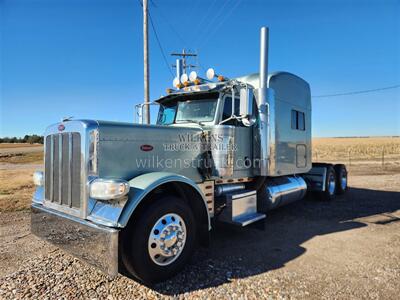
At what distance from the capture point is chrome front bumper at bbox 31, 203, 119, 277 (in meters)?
2.94

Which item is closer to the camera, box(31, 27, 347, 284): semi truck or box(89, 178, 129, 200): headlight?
box(89, 178, 129, 200): headlight

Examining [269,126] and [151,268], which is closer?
[151,268]

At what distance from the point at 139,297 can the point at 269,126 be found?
3.84 meters

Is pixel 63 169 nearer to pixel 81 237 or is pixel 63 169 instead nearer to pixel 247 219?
pixel 81 237

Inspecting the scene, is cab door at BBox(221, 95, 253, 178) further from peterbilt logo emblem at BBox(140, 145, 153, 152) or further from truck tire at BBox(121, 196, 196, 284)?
truck tire at BBox(121, 196, 196, 284)

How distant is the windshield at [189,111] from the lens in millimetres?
5113

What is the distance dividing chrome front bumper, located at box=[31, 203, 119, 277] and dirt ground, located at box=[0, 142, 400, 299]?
1.45 feet

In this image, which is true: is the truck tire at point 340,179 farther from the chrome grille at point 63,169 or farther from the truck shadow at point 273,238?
the chrome grille at point 63,169

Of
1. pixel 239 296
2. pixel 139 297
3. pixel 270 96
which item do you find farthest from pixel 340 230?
pixel 139 297

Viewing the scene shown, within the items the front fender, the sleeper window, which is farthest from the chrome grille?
the sleeper window

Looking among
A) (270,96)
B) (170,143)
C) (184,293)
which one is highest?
(270,96)

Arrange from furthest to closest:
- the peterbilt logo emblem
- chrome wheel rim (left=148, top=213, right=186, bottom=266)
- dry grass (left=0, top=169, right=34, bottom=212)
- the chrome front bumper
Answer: dry grass (left=0, top=169, right=34, bottom=212) < the peterbilt logo emblem < chrome wheel rim (left=148, top=213, right=186, bottom=266) < the chrome front bumper

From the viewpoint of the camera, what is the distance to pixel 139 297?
316 cm

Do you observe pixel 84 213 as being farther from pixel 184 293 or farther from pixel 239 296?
pixel 239 296
